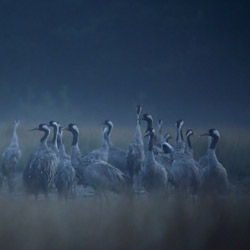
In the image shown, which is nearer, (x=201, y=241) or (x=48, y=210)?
(x=201, y=241)

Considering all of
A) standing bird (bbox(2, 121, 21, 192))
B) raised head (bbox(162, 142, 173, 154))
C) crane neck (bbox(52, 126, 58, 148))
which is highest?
crane neck (bbox(52, 126, 58, 148))

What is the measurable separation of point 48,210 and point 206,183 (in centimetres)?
236

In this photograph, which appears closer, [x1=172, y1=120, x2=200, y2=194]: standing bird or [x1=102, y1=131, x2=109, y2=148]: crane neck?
[x1=172, y1=120, x2=200, y2=194]: standing bird

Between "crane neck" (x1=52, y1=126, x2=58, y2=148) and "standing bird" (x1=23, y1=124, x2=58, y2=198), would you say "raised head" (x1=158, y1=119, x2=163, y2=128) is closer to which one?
"crane neck" (x1=52, y1=126, x2=58, y2=148)

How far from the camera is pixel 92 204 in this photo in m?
4.75

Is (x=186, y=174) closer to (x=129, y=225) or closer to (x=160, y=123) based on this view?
(x=129, y=225)

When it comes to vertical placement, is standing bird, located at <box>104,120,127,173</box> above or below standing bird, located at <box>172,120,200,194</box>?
above

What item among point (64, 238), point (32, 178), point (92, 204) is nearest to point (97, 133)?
point (32, 178)

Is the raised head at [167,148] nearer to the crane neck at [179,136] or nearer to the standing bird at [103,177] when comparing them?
the crane neck at [179,136]

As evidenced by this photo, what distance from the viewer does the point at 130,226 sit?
412cm

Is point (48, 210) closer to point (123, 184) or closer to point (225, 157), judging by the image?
point (123, 184)

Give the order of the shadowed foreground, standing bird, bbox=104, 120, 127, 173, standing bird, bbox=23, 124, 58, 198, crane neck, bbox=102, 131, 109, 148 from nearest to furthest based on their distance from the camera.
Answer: the shadowed foreground < standing bird, bbox=23, 124, 58, 198 < crane neck, bbox=102, 131, 109, 148 < standing bird, bbox=104, 120, 127, 173

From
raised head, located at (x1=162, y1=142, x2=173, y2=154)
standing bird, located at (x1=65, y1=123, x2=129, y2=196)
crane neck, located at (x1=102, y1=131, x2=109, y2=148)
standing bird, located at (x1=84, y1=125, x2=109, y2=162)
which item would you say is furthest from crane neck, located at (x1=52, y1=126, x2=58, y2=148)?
raised head, located at (x1=162, y1=142, x2=173, y2=154)

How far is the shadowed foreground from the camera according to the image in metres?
3.96
